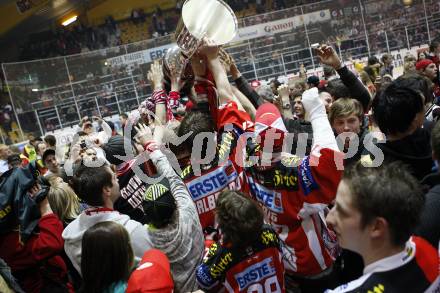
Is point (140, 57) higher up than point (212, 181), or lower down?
higher up

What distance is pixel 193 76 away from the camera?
294 cm

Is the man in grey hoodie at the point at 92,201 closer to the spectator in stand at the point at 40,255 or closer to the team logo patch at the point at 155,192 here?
the team logo patch at the point at 155,192

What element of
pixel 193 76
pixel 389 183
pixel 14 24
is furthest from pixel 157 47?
pixel 389 183

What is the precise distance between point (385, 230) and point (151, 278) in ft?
2.97

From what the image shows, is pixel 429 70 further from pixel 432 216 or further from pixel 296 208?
pixel 432 216

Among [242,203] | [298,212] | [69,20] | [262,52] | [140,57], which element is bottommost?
[298,212]

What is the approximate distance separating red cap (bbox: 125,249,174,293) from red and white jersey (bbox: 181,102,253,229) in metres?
0.68

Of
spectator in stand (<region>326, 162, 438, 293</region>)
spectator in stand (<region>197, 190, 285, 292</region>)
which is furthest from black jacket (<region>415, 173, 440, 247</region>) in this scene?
spectator in stand (<region>197, 190, 285, 292</region>)

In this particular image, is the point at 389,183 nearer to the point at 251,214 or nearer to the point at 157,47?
the point at 251,214

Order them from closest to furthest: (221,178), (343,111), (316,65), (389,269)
A: (389,269), (221,178), (343,111), (316,65)

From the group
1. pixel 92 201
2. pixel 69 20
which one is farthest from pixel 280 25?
pixel 92 201

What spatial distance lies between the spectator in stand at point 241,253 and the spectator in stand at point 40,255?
42.6 inches

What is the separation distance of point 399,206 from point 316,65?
11.9 metres

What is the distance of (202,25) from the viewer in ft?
8.11
